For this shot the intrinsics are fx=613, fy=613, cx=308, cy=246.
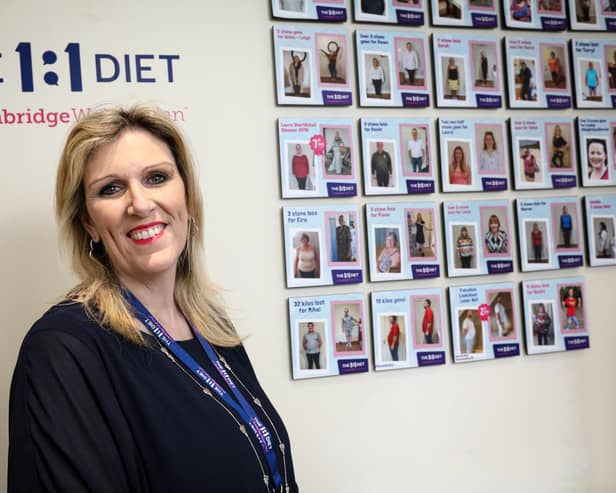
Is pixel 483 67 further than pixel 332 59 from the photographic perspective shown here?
Yes

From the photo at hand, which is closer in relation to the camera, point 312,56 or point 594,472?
point 312,56

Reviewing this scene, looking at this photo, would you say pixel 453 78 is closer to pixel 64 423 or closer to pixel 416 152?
pixel 416 152

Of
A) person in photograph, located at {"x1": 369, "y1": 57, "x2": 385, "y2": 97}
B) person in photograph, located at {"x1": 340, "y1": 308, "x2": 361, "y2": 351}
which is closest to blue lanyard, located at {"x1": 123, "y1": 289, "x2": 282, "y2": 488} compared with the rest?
person in photograph, located at {"x1": 340, "y1": 308, "x2": 361, "y2": 351}

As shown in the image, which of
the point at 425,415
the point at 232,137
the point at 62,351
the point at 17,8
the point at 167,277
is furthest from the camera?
the point at 425,415

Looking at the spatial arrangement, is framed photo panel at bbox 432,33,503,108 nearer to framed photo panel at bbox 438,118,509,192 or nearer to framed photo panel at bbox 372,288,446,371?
framed photo panel at bbox 438,118,509,192

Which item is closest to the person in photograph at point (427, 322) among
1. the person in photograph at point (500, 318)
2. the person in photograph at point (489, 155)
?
the person in photograph at point (500, 318)

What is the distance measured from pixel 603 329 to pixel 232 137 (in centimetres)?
145

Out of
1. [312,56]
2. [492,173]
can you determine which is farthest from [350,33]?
[492,173]

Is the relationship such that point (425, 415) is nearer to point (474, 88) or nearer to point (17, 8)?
point (474, 88)

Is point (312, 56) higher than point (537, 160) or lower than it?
higher

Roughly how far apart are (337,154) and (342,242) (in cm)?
28

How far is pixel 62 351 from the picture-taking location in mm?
1113

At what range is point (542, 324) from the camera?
6.86 feet

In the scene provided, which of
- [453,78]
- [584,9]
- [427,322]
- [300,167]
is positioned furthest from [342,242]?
[584,9]
